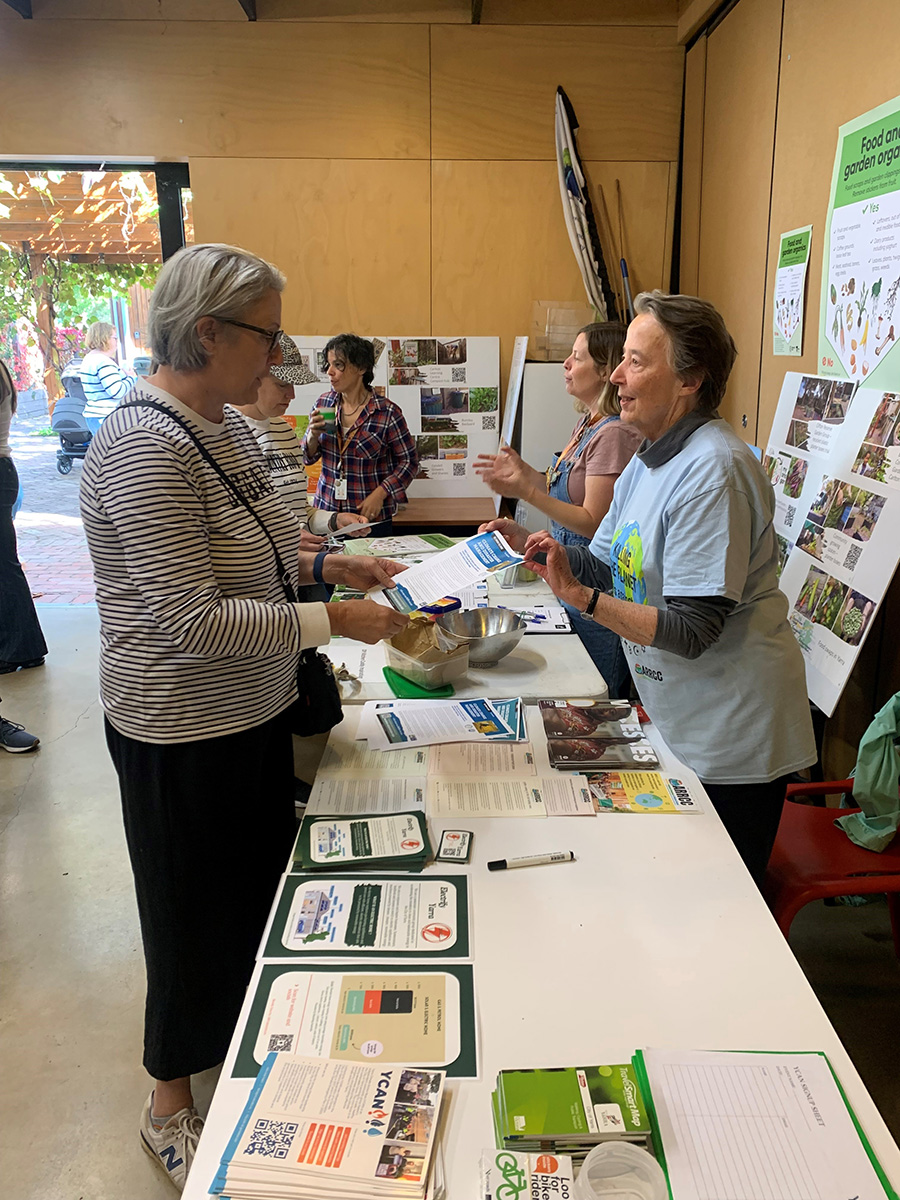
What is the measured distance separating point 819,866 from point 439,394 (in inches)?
140

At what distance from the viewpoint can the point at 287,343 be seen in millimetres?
2484

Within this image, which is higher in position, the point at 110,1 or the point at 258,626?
the point at 110,1

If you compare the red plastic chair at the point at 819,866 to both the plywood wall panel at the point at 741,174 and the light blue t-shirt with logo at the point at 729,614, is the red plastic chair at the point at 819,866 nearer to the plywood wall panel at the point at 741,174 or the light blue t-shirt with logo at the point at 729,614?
the light blue t-shirt with logo at the point at 729,614

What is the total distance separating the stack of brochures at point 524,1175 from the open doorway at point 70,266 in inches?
179

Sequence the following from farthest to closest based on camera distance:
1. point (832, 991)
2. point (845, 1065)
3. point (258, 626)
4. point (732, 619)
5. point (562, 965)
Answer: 1. point (832, 991)
2. point (732, 619)
3. point (258, 626)
4. point (562, 965)
5. point (845, 1065)

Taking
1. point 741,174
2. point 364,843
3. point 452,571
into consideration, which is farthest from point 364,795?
point 741,174

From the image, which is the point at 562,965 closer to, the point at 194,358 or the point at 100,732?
the point at 194,358

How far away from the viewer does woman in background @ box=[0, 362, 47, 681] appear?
4.14m

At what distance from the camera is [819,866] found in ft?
6.59

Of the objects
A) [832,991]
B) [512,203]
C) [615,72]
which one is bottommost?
[832,991]

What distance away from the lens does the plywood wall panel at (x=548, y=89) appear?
450 cm

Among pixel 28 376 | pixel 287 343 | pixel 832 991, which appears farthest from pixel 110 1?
pixel 832 991

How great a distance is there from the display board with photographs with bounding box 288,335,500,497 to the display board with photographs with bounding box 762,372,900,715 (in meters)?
2.20

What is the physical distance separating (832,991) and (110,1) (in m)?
5.36
